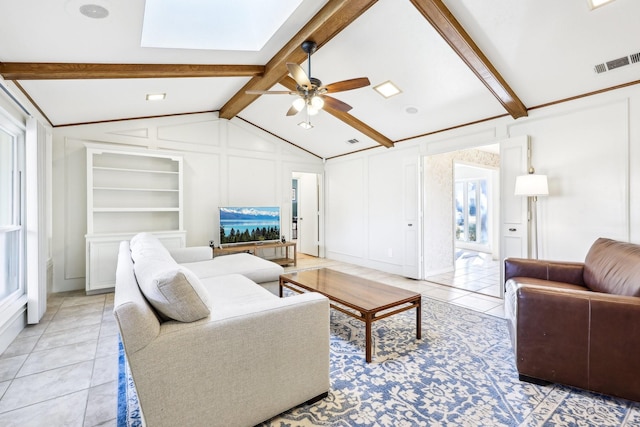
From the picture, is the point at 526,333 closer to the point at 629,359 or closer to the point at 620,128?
the point at 629,359

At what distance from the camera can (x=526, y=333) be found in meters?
1.98

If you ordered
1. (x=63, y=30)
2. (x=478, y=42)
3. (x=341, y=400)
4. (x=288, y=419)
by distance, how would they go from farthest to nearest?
(x=478, y=42) → (x=63, y=30) → (x=341, y=400) → (x=288, y=419)

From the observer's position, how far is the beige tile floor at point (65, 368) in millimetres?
1702

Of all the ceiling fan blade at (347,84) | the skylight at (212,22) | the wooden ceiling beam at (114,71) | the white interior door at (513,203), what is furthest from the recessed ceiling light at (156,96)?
the white interior door at (513,203)

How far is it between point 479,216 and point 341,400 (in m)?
7.47

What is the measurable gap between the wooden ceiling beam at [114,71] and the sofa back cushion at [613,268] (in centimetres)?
402

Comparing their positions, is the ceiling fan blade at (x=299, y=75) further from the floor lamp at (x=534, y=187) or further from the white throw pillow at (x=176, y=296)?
the floor lamp at (x=534, y=187)

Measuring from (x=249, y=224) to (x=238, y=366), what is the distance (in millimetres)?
4222

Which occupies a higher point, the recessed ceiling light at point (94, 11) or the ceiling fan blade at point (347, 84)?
the recessed ceiling light at point (94, 11)

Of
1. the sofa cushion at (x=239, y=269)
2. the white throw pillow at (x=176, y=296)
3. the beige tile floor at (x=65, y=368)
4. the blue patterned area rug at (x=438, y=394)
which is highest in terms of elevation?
the white throw pillow at (x=176, y=296)

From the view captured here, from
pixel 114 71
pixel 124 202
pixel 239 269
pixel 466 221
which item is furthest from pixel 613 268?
pixel 466 221

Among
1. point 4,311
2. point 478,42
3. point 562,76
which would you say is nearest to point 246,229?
point 4,311

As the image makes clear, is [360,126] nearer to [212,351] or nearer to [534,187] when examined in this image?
[534,187]

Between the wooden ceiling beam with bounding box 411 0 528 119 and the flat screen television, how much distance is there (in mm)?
4008
